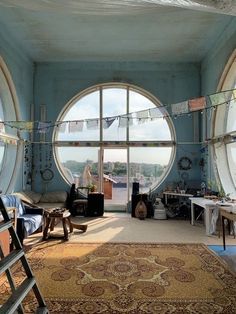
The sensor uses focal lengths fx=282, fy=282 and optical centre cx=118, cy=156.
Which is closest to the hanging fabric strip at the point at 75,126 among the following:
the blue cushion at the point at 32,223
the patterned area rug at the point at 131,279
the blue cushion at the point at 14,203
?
the blue cushion at the point at 14,203

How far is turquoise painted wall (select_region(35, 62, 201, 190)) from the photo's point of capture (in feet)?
27.9

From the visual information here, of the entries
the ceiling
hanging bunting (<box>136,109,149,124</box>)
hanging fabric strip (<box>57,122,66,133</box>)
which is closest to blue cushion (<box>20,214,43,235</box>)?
hanging fabric strip (<box>57,122,66,133</box>)

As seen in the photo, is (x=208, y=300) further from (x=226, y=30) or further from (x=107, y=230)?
(x=226, y=30)

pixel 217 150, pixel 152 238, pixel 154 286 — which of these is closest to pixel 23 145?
pixel 152 238

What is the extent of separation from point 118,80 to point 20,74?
2.80 m

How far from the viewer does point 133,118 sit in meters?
7.28

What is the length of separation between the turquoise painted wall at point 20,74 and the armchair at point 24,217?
158cm

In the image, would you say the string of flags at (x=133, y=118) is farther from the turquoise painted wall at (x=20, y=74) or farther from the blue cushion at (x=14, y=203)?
the blue cushion at (x=14, y=203)

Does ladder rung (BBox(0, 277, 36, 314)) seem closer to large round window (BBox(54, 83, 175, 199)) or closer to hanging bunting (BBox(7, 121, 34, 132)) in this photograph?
hanging bunting (BBox(7, 121, 34, 132))

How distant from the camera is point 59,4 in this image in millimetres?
3988

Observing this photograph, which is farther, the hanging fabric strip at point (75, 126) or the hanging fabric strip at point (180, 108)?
the hanging fabric strip at point (75, 126)

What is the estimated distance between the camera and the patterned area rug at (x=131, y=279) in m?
2.74

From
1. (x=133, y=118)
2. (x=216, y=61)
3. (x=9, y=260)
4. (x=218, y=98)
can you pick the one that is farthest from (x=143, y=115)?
(x=9, y=260)

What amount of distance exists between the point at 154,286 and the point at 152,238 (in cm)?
215
